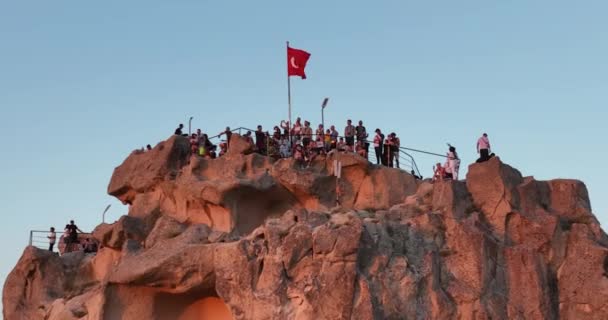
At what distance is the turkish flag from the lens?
3716 cm

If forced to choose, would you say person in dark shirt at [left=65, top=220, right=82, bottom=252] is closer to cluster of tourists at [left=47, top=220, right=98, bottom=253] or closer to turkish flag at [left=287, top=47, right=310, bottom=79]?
cluster of tourists at [left=47, top=220, right=98, bottom=253]

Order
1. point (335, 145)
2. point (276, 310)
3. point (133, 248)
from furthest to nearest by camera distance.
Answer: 1. point (335, 145)
2. point (133, 248)
3. point (276, 310)

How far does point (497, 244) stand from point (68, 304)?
14.9 meters

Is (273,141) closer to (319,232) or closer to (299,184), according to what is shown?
(299,184)

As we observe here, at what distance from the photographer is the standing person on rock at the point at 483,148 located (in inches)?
1286

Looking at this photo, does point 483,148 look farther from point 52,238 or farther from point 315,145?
point 52,238

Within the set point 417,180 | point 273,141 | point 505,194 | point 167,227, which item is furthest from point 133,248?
point 505,194

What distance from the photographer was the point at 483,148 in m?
32.7

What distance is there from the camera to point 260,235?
2911cm

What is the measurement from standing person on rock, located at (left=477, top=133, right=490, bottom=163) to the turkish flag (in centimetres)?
800

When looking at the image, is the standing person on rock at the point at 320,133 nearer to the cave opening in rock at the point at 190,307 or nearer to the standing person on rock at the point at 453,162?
the standing person on rock at the point at 453,162

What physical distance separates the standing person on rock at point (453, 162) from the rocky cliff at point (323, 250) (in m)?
1.50

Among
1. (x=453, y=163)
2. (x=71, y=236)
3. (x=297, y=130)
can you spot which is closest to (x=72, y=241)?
(x=71, y=236)

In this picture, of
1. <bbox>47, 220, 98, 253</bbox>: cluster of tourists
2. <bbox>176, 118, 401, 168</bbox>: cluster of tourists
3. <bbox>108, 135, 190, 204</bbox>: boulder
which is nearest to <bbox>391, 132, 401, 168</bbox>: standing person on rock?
<bbox>176, 118, 401, 168</bbox>: cluster of tourists
